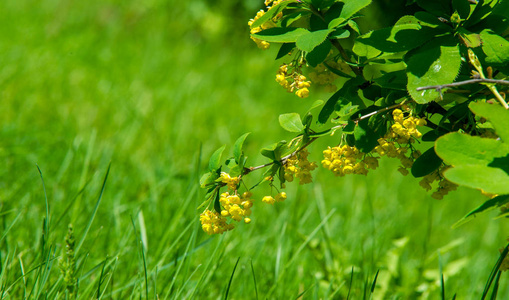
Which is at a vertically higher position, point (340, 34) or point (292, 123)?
point (340, 34)

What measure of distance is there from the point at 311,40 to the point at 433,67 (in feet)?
0.86

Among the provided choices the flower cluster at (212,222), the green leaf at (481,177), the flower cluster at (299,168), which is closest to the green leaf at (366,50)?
the flower cluster at (299,168)

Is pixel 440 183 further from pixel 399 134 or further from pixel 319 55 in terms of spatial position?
pixel 319 55

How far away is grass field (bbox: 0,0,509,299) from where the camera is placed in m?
1.82

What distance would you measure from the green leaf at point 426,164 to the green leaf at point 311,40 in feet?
1.21

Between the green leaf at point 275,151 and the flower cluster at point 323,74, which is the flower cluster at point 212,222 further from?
the flower cluster at point 323,74

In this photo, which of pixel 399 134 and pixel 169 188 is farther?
pixel 169 188

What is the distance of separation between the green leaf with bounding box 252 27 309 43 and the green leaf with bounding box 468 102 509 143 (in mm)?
424

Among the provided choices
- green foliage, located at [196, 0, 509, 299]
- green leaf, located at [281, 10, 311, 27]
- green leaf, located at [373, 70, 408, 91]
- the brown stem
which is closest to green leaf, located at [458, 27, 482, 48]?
green foliage, located at [196, 0, 509, 299]

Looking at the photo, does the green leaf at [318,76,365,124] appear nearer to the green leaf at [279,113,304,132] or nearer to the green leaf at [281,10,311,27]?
the green leaf at [279,113,304,132]

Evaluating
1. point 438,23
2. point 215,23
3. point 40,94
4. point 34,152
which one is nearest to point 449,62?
point 438,23

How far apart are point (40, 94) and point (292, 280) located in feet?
7.07

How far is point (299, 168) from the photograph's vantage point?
1.25 meters

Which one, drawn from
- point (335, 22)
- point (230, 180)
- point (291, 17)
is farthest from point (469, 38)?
point (230, 180)
